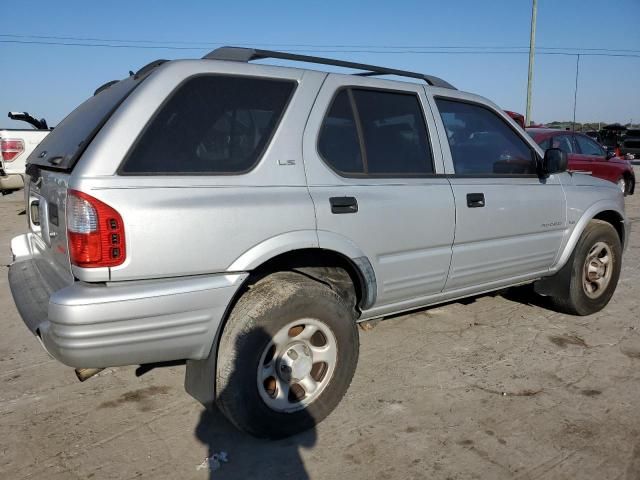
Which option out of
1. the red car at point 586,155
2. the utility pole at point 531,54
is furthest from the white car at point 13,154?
the utility pole at point 531,54

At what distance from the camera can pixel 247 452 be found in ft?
8.68

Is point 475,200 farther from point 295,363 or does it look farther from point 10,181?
point 10,181

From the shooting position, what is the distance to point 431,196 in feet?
10.6

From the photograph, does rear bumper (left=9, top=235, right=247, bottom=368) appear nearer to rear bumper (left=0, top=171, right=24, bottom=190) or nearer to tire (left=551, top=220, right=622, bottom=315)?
tire (left=551, top=220, right=622, bottom=315)

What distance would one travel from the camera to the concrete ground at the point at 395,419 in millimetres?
2514

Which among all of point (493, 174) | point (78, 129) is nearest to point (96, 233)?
point (78, 129)

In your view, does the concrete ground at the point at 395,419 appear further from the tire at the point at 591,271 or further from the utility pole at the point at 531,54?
the utility pole at the point at 531,54

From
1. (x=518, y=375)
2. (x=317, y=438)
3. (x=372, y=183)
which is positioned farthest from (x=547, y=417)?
(x=372, y=183)

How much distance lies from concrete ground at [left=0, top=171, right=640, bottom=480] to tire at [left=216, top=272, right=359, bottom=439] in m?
0.17

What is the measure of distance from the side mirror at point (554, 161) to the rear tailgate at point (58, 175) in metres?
2.94

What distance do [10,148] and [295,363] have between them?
8.63 m

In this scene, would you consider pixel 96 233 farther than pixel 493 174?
No

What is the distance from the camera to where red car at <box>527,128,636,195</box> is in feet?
32.3

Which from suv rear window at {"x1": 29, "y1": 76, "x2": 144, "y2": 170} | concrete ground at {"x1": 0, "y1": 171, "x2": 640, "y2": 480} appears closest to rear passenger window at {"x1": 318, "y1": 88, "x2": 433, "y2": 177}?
suv rear window at {"x1": 29, "y1": 76, "x2": 144, "y2": 170}
